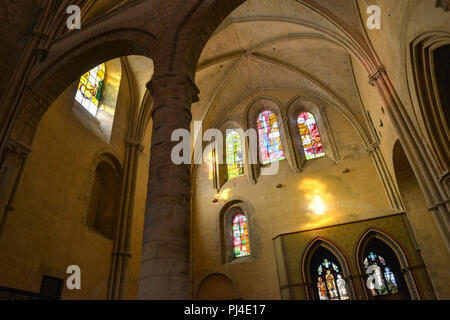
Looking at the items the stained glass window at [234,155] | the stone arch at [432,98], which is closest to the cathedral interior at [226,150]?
the stone arch at [432,98]

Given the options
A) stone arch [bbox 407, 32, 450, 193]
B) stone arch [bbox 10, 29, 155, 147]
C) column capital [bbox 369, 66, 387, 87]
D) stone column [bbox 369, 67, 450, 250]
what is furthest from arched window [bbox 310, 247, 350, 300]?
stone arch [bbox 10, 29, 155, 147]

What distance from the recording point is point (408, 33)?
6.11 meters

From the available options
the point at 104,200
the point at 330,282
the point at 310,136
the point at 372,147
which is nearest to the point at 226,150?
the point at 310,136

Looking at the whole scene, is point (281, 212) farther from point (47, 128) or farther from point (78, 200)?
point (47, 128)

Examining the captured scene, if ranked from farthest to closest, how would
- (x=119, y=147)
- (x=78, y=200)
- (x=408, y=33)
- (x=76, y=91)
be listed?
(x=119, y=147) < (x=76, y=91) < (x=78, y=200) < (x=408, y=33)

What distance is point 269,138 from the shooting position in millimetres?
13500

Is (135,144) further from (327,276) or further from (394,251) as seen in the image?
(394,251)

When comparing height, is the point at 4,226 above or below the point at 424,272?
above

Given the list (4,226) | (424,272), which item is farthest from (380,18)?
(4,226)

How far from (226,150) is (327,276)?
21.4 feet

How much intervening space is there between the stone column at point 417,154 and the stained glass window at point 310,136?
4667mm
